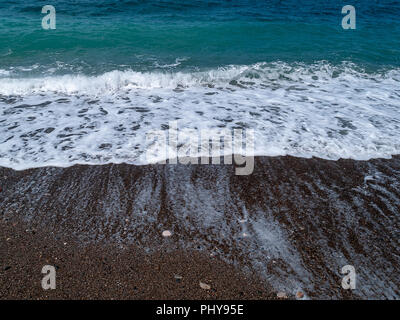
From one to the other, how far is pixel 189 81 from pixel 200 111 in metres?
2.21

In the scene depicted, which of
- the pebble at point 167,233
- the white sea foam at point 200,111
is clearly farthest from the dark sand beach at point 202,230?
the white sea foam at point 200,111

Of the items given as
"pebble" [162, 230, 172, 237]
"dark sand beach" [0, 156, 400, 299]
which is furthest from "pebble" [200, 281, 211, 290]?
"pebble" [162, 230, 172, 237]

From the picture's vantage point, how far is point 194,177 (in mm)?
4215

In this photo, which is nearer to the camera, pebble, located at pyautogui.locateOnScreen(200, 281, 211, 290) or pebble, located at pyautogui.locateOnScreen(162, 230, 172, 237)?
pebble, located at pyautogui.locateOnScreen(200, 281, 211, 290)

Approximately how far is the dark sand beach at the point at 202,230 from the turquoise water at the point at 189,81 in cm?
59

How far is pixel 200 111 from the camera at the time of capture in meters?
6.28

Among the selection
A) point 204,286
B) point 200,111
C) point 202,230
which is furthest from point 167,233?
point 200,111

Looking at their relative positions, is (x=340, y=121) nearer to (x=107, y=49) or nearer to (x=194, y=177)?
(x=194, y=177)

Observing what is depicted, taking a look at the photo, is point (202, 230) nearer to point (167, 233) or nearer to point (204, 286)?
point (167, 233)

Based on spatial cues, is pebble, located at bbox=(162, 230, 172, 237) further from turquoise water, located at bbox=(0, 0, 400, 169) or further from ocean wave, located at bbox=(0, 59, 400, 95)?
ocean wave, located at bbox=(0, 59, 400, 95)

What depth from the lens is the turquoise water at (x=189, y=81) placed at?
5121mm

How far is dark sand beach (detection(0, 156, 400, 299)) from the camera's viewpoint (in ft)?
→ 8.83

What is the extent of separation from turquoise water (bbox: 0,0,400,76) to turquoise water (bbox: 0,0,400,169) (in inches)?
2.8

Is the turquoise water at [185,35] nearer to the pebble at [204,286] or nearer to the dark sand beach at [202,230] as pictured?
the dark sand beach at [202,230]
